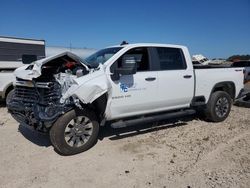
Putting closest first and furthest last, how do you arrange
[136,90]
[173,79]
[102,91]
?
[102,91], [136,90], [173,79]

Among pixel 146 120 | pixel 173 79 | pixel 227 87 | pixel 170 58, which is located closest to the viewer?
pixel 146 120

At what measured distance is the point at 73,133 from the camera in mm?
4660

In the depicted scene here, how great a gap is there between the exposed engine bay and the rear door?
1754mm

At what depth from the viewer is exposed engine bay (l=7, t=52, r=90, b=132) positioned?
452 cm

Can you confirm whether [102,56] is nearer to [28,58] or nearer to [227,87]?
[28,58]

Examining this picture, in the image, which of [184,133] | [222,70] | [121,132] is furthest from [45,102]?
[222,70]

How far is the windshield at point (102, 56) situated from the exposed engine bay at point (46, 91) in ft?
1.78

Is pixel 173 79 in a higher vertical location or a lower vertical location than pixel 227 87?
higher

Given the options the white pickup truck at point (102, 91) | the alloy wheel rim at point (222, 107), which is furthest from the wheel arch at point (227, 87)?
the white pickup truck at point (102, 91)

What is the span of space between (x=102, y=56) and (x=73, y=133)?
188 cm

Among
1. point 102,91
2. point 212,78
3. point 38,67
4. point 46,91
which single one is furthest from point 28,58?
point 212,78

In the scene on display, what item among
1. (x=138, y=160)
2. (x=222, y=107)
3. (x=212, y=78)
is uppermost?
(x=212, y=78)

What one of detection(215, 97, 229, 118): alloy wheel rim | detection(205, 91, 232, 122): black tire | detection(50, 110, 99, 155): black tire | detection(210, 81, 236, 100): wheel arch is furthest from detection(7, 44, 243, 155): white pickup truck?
detection(215, 97, 229, 118): alloy wheel rim

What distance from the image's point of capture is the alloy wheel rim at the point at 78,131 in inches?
182
